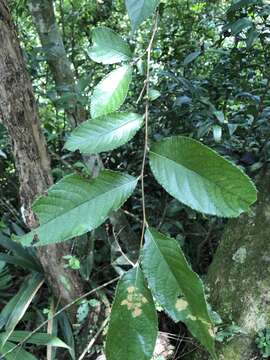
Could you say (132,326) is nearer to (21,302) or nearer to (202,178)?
(202,178)

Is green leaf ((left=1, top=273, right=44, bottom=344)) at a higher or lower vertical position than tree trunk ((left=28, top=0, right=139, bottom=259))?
lower

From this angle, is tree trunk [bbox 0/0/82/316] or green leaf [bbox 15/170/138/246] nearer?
green leaf [bbox 15/170/138/246]

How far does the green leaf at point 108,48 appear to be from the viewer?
1.78ft

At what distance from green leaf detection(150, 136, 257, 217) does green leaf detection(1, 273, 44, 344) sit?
150 cm

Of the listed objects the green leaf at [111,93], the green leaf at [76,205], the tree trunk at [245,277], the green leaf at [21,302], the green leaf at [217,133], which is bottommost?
the green leaf at [21,302]

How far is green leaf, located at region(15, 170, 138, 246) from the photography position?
40 cm

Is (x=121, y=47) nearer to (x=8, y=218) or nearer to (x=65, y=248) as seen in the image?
(x=65, y=248)

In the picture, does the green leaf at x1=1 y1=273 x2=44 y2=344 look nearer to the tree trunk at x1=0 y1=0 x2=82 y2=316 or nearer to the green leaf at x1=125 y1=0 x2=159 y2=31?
the tree trunk at x1=0 y1=0 x2=82 y2=316

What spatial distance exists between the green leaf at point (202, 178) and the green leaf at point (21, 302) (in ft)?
4.91

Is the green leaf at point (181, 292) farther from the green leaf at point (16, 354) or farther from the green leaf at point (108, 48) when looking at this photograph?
the green leaf at point (16, 354)

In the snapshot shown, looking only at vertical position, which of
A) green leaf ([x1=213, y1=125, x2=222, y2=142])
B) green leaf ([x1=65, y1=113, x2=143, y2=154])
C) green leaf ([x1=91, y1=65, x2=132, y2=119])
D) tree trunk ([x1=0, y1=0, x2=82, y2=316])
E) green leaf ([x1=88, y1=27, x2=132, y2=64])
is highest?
green leaf ([x1=88, y1=27, x2=132, y2=64])

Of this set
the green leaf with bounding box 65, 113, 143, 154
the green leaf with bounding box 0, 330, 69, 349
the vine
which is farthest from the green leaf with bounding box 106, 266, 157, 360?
the green leaf with bounding box 0, 330, 69, 349

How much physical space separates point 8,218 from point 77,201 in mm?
1892

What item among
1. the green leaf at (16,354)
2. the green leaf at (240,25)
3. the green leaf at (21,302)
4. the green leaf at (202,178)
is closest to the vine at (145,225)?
the green leaf at (202,178)
